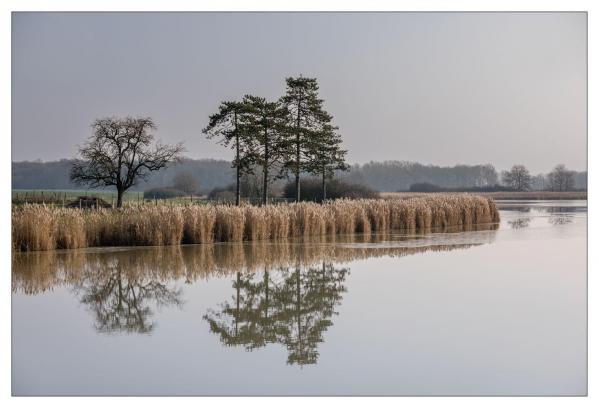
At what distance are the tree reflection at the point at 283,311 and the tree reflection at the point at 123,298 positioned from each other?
0.79 m

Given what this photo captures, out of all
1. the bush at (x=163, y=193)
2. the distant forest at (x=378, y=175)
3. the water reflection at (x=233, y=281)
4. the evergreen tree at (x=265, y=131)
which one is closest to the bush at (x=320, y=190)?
the evergreen tree at (x=265, y=131)

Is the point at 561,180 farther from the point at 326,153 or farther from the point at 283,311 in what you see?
the point at 283,311

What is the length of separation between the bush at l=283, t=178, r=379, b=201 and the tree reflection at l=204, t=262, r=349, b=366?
23.8 m

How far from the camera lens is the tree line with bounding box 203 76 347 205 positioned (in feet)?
85.4

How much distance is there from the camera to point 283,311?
752cm

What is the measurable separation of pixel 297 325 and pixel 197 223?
347 inches

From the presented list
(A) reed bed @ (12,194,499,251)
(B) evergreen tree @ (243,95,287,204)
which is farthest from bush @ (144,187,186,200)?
(A) reed bed @ (12,194,499,251)

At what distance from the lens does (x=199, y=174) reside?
198 ft

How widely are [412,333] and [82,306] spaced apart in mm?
4057

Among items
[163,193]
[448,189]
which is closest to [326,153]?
[163,193]
